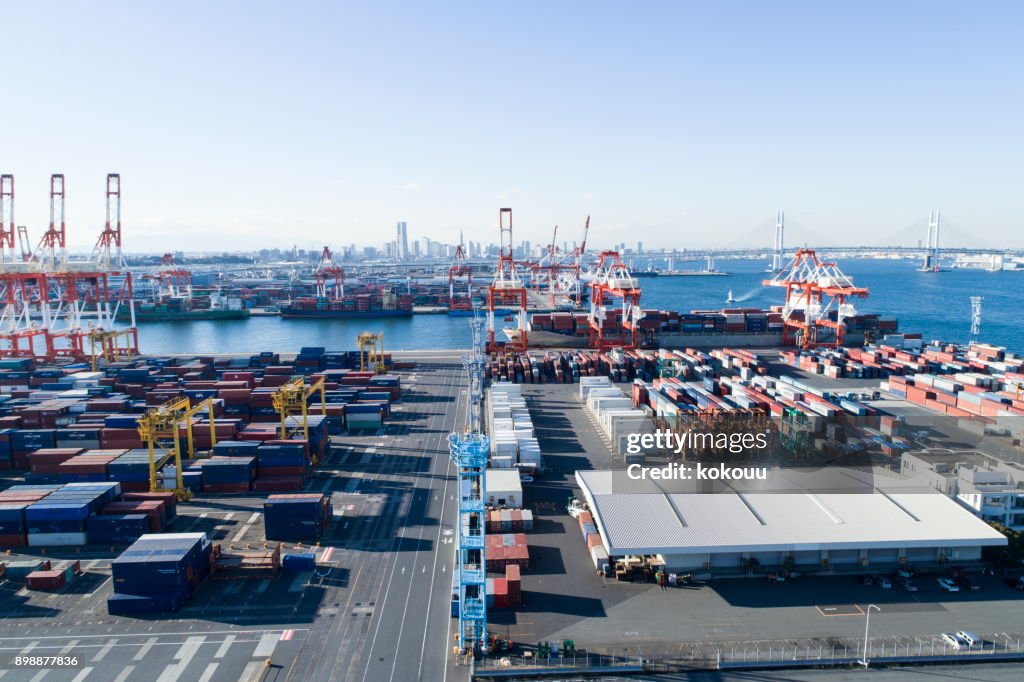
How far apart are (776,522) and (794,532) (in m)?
0.56

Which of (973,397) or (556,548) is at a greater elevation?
(973,397)

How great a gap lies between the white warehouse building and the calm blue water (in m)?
40.1

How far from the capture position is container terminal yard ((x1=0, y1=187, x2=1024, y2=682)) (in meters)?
12.5

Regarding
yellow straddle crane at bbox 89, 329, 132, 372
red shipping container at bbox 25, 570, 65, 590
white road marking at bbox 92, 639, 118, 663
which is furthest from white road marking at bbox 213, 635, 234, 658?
yellow straddle crane at bbox 89, 329, 132, 372

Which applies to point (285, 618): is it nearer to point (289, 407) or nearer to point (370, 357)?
point (289, 407)

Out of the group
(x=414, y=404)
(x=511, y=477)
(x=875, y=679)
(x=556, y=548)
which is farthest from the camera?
(x=414, y=404)

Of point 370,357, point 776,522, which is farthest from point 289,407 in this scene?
point 776,522

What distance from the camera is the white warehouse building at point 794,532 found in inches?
587

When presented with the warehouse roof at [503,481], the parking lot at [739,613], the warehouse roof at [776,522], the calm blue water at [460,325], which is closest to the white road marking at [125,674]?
the parking lot at [739,613]

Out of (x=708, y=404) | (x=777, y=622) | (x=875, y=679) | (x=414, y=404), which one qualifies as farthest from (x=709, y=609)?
(x=414, y=404)

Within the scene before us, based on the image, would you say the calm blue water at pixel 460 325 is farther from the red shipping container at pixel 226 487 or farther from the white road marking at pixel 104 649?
the white road marking at pixel 104 649

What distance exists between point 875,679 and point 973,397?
21356mm

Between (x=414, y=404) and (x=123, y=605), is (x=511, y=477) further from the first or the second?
(x=414, y=404)

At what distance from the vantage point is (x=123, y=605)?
45.1 ft
